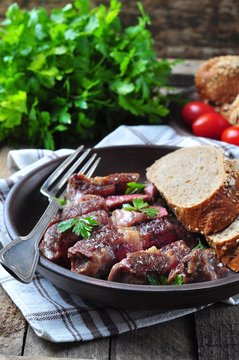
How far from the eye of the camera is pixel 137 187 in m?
3.17

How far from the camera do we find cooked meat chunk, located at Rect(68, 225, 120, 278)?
2.49m

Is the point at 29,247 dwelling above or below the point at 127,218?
above

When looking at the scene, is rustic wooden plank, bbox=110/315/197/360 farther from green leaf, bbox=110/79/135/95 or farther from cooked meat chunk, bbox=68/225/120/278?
green leaf, bbox=110/79/135/95

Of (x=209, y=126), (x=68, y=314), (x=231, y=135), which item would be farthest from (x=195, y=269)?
(x=209, y=126)

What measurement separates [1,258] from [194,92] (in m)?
3.05

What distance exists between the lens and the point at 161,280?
2.49 metres

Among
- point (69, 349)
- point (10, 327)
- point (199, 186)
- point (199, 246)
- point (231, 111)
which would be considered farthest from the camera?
point (231, 111)

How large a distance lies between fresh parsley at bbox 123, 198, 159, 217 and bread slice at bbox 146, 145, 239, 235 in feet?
0.48

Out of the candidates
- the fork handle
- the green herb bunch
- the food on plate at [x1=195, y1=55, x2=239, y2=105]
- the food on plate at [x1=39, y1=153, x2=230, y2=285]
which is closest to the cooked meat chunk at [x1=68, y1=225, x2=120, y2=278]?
the food on plate at [x1=39, y1=153, x2=230, y2=285]

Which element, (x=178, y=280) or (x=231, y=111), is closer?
(x=178, y=280)

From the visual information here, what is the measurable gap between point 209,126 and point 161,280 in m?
2.08

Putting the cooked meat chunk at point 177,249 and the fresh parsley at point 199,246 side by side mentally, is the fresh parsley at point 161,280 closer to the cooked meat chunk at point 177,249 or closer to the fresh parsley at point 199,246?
the cooked meat chunk at point 177,249

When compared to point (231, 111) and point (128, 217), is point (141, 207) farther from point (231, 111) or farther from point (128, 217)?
point (231, 111)

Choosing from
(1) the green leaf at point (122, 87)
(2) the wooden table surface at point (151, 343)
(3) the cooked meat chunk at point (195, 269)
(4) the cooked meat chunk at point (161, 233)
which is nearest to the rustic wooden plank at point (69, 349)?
(2) the wooden table surface at point (151, 343)
